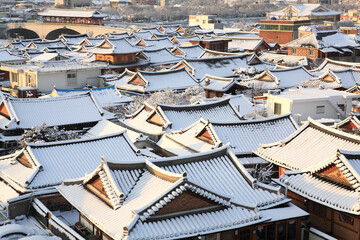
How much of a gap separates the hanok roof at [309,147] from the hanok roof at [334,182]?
91cm

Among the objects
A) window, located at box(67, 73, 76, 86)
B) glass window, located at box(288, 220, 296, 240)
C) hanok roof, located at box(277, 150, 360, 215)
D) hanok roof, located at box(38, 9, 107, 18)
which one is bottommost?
glass window, located at box(288, 220, 296, 240)

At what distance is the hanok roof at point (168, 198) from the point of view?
1859 cm

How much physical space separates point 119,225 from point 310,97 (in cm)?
2346

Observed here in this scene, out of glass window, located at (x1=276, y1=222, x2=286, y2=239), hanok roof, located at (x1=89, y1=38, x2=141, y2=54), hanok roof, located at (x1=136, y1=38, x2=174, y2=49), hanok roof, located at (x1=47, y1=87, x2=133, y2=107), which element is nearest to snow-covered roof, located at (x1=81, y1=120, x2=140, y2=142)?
hanok roof, located at (x1=47, y1=87, x2=133, y2=107)

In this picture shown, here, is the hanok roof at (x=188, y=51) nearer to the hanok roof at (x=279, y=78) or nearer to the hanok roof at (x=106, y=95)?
the hanok roof at (x=279, y=78)

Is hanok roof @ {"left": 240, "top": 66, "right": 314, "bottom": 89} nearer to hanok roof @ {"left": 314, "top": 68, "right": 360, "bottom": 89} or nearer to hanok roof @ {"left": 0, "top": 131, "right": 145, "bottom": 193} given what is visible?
hanok roof @ {"left": 314, "top": 68, "right": 360, "bottom": 89}

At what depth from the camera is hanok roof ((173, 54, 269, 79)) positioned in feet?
185

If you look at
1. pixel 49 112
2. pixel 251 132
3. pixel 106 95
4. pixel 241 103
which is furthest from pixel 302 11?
pixel 251 132

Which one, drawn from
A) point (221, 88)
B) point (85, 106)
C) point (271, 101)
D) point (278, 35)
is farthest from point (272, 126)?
point (278, 35)

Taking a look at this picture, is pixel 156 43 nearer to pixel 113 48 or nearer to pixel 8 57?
pixel 113 48

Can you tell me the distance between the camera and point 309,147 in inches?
996

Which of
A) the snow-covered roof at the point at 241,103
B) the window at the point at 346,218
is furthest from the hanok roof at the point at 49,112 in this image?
the window at the point at 346,218

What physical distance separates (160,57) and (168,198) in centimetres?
5166

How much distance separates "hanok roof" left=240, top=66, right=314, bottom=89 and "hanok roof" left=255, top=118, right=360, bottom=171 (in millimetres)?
23418
